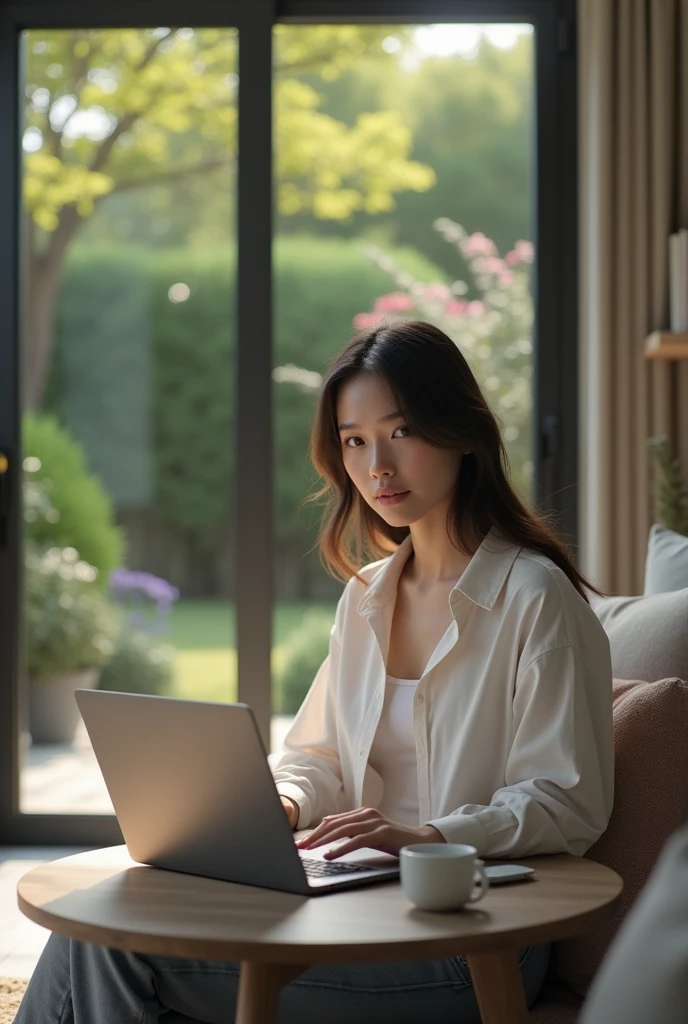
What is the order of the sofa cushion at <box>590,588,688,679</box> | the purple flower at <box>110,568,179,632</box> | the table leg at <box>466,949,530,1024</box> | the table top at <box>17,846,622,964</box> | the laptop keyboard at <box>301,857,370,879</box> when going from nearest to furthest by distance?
1. the table top at <box>17,846,622,964</box>
2. the table leg at <box>466,949,530,1024</box>
3. the laptop keyboard at <box>301,857,370,879</box>
4. the sofa cushion at <box>590,588,688,679</box>
5. the purple flower at <box>110,568,179,632</box>

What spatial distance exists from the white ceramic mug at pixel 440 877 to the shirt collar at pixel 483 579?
1.64 feet

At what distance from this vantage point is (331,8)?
11.7 ft

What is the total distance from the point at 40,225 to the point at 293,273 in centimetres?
98

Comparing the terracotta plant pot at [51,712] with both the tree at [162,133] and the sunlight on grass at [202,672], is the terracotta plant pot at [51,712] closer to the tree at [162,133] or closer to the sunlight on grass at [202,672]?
the sunlight on grass at [202,672]

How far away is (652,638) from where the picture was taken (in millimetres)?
1979

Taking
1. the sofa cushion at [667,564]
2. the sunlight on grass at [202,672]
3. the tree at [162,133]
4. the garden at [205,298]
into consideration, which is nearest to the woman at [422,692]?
the sofa cushion at [667,564]

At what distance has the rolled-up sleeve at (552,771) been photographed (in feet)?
4.73

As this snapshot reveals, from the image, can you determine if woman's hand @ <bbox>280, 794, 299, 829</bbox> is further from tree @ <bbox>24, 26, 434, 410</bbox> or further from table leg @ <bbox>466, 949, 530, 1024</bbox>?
tree @ <bbox>24, 26, 434, 410</bbox>

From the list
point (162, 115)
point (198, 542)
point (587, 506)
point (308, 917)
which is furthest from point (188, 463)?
point (308, 917)

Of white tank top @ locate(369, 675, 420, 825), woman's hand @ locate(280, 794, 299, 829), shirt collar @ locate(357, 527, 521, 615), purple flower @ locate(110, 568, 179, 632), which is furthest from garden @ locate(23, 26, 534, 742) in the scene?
woman's hand @ locate(280, 794, 299, 829)

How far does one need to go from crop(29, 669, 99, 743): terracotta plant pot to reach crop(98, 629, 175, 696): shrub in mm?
155

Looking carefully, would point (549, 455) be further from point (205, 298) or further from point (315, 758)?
point (315, 758)

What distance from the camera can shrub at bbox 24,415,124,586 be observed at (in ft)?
15.4

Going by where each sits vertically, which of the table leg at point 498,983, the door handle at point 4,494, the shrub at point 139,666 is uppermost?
the door handle at point 4,494
